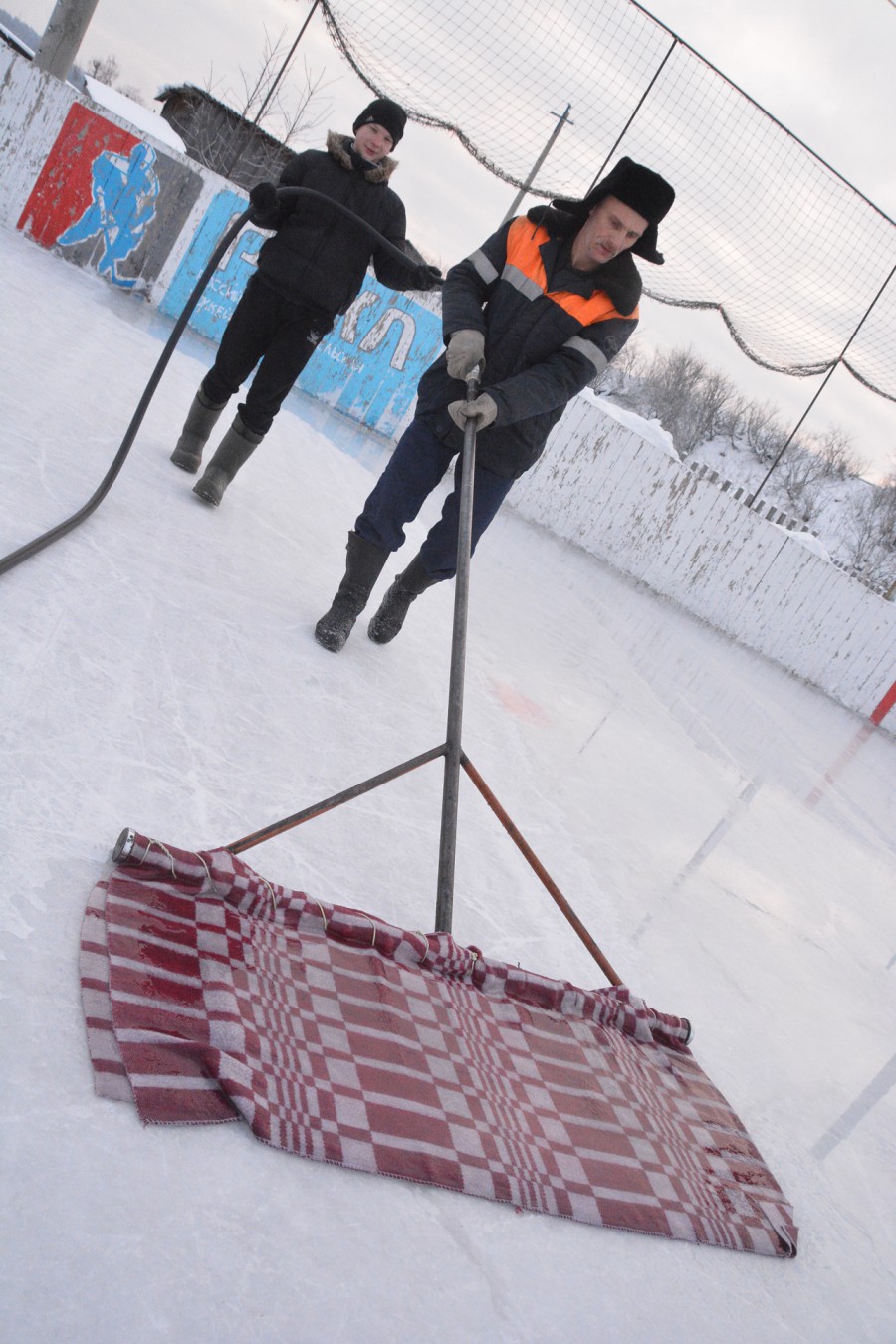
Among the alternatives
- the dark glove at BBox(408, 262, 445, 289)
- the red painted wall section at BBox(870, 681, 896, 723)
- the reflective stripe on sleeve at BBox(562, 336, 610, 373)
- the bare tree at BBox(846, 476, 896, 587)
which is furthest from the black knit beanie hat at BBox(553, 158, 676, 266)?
the bare tree at BBox(846, 476, 896, 587)

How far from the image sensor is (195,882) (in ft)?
4.79

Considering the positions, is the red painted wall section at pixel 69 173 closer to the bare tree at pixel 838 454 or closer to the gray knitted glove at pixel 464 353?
the gray knitted glove at pixel 464 353

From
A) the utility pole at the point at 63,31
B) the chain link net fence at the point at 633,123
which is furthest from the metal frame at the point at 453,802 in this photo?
the utility pole at the point at 63,31

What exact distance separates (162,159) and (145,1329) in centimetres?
875

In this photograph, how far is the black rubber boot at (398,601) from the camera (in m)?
2.97

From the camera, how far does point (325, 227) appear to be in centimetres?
305

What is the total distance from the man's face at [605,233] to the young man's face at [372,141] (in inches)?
34.0

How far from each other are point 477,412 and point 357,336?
705 cm

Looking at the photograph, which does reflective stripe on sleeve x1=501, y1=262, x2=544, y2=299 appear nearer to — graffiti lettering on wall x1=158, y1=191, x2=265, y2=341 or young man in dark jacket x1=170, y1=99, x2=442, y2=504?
young man in dark jacket x1=170, y1=99, x2=442, y2=504

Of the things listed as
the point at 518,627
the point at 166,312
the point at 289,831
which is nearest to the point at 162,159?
the point at 166,312

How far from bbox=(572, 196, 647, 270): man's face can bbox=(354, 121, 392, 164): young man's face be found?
0.86 metres

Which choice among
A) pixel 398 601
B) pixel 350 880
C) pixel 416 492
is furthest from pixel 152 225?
pixel 350 880

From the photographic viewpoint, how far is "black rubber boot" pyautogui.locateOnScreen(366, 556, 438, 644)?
9.76 feet

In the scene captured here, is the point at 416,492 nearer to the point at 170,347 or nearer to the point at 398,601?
the point at 398,601
